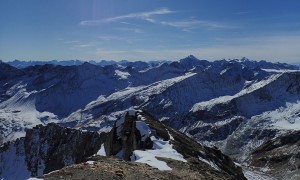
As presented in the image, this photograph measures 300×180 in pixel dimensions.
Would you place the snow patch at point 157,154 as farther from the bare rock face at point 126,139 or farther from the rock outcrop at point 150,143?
the bare rock face at point 126,139

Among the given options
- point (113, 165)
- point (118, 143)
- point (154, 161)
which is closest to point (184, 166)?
point (154, 161)

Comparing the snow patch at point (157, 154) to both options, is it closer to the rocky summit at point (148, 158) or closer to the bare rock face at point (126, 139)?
the rocky summit at point (148, 158)

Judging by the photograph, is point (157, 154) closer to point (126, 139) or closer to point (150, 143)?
point (150, 143)

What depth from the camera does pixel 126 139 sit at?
6431 centimetres

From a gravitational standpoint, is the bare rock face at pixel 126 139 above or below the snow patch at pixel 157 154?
below

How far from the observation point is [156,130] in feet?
196

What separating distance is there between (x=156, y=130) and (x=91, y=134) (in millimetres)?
133278

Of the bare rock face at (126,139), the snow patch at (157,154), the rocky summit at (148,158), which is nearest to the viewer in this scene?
the rocky summit at (148,158)

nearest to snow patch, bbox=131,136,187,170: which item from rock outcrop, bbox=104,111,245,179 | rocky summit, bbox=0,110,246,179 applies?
rocky summit, bbox=0,110,246,179

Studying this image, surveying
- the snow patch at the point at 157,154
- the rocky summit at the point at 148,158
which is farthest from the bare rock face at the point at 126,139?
the snow patch at the point at 157,154

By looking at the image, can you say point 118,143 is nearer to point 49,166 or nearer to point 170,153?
point 170,153

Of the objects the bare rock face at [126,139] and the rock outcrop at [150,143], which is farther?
the bare rock face at [126,139]

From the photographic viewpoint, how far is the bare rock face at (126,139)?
56.3m

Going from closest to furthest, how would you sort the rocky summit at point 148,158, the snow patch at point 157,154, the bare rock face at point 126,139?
the rocky summit at point 148,158 → the snow patch at point 157,154 → the bare rock face at point 126,139
